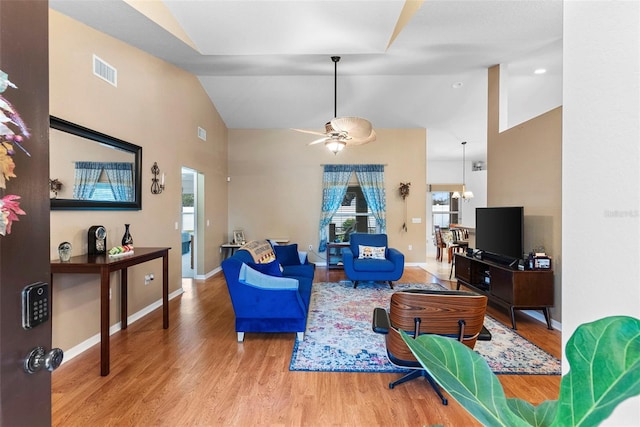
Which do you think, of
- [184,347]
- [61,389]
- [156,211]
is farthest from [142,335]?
[156,211]

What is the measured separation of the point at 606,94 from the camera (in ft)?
2.10

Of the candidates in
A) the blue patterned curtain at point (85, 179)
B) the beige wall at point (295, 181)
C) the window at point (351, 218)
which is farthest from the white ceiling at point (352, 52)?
the window at point (351, 218)

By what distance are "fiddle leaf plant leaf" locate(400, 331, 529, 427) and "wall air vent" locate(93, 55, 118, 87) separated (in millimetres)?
3702

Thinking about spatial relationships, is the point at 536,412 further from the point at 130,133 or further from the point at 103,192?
the point at 130,133

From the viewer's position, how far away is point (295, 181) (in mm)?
6641

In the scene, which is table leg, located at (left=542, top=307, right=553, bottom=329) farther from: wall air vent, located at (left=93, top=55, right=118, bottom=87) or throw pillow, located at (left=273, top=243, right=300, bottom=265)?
wall air vent, located at (left=93, top=55, right=118, bottom=87)

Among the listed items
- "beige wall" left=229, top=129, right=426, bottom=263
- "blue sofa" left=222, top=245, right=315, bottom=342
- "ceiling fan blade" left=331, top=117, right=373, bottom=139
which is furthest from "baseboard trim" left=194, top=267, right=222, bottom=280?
"ceiling fan blade" left=331, top=117, right=373, bottom=139

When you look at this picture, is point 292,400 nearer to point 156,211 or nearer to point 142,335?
point 142,335

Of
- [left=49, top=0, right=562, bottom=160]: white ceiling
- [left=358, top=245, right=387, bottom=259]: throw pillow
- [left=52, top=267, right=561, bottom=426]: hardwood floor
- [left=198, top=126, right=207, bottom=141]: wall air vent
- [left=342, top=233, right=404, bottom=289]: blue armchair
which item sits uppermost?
[left=49, top=0, right=562, bottom=160]: white ceiling

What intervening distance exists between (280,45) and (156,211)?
8.85 ft

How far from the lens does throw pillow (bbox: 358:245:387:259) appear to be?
512 centimetres

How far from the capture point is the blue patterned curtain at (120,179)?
3.06 meters

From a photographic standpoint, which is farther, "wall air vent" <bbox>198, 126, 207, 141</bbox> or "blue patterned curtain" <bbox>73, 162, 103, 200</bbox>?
"wall air vent" <bbox>198, 126, 207, 141</bbox>

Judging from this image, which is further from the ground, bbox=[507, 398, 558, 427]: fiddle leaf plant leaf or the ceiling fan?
the ceiling fan
